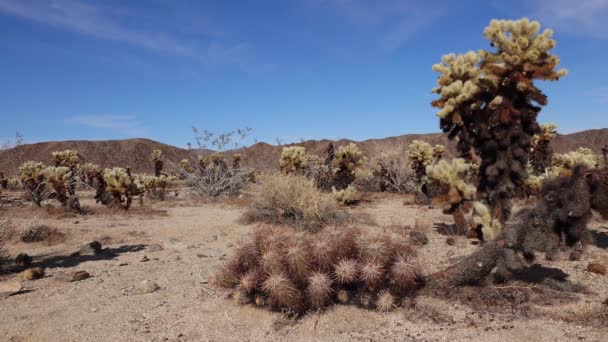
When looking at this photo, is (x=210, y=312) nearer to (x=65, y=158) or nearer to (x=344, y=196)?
(x=344, y=196)

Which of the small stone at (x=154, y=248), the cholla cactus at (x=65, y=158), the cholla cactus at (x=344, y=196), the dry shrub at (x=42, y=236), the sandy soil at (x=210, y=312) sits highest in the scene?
the cholla cactus at (x=65, y=158)

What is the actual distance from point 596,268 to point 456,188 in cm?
279

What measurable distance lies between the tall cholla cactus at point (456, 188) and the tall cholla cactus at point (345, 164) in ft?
25.5

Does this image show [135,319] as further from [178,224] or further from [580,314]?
[178,224]

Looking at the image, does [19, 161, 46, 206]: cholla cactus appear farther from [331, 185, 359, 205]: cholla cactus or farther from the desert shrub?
the desert shrub

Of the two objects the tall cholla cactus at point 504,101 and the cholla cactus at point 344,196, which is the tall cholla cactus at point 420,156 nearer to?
the cholla cactus at point 344,196

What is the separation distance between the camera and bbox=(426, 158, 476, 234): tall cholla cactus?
750 centimetres

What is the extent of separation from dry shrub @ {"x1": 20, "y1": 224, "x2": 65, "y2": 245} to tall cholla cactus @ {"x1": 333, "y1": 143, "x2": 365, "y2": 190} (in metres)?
9.60

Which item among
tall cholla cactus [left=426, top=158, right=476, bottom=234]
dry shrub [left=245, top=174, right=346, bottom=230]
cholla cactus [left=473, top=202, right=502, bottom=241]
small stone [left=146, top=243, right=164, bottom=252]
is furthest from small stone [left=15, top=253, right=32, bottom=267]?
cholla cactus [left=473, top=202, right=502, bottom=241]

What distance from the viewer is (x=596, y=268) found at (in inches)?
196

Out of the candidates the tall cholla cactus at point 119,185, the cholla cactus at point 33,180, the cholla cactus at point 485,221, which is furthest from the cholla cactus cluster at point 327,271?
the cholla cactus at point 33,180

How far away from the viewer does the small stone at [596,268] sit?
4.96 meters

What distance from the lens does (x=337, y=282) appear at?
13.5ft

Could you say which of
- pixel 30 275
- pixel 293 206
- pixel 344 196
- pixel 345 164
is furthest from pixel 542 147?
pixel 30 275
